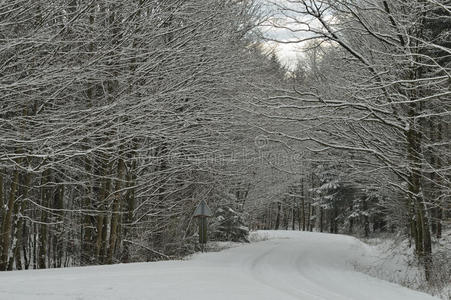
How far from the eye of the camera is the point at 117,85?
41.6 ft

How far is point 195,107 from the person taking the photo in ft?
45.3

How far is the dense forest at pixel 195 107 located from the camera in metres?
9.29

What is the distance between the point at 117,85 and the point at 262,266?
255 inches

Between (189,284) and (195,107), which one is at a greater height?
(195,107)

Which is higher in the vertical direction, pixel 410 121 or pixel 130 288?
pixel 410 121

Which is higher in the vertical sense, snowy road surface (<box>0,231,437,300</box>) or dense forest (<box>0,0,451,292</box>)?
dense forest (<box>0,0,451,292</box>)

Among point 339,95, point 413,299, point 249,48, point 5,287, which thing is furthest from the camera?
point 249,48

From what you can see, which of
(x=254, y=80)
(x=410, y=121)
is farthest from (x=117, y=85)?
(x=410, y=121)

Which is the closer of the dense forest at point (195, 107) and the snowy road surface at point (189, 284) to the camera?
the snowy road surface at point (189, 284)

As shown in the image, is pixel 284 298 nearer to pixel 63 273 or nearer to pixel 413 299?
pixel 413 299

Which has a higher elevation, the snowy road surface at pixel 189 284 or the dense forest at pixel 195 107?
the dense forest at pixel 195 107

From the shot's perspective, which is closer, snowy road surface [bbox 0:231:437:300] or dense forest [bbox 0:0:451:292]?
snowy road surface [bbox 0:231:437:300]

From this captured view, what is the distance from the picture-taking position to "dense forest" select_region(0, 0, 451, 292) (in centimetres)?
929

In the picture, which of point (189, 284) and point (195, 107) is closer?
point (189, 284)
